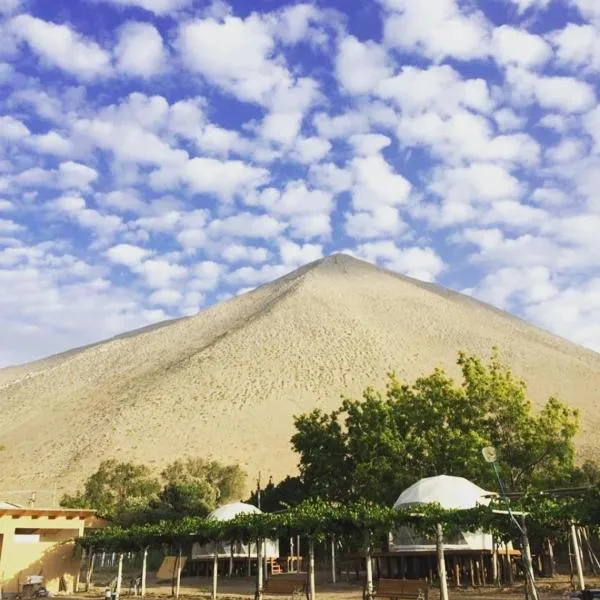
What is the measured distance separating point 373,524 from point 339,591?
869cm

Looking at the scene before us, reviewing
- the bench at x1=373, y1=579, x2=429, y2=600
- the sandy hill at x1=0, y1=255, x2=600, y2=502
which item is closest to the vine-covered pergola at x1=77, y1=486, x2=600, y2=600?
the bench at x1=373, y1=579, x2=429, y2=600

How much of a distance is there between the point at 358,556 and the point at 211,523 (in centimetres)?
1042

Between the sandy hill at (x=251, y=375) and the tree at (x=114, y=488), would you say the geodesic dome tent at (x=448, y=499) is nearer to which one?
the tree at (x=114, y=488)

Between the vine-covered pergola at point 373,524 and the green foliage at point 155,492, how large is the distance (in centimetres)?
1053

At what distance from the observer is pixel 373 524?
2275 cm

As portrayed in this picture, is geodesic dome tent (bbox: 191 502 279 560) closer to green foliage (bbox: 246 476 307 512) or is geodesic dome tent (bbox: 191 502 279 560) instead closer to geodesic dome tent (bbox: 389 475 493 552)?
green foliage (bbox: 246 476 307 512)

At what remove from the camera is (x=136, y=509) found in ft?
140

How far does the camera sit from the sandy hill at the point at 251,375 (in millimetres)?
79275

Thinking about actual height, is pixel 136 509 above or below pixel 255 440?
below

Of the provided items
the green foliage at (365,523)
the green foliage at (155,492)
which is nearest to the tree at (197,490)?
the green foliage at (155,492)

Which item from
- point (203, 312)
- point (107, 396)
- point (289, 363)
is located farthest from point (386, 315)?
point (107, 396)

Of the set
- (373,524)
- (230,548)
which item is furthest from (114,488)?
(373,524)

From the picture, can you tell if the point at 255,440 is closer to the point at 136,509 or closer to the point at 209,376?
the point at 209,376

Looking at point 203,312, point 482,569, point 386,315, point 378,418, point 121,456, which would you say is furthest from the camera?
point 203,312
